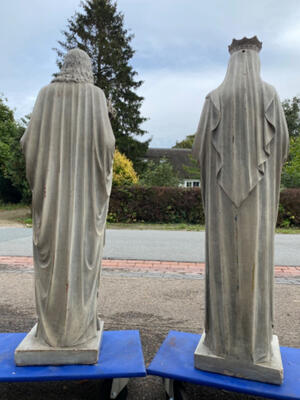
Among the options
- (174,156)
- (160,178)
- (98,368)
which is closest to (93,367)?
(98,368)

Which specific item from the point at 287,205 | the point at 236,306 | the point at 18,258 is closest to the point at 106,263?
the point at 18,258

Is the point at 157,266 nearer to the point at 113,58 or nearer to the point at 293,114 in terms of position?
the point at 113,58

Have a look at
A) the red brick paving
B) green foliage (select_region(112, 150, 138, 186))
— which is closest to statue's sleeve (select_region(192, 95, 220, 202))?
the red brick paving

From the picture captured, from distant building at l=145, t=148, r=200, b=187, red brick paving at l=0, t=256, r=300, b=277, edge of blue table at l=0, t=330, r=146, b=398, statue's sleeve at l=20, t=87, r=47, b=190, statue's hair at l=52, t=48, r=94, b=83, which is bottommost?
red brick paving at l=0, t=256, r=300, b=277

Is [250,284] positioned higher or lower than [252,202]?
lower

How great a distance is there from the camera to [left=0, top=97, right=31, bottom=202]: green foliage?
56.5ft

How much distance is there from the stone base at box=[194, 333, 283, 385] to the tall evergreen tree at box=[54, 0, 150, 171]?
22327 millimetres

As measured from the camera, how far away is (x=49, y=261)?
282 centimetres

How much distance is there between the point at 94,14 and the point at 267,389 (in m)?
26.7

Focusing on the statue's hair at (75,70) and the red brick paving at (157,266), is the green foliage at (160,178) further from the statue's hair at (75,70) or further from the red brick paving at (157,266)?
the statue's hair at (75,70)

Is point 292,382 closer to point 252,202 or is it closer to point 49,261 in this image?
point 252,202

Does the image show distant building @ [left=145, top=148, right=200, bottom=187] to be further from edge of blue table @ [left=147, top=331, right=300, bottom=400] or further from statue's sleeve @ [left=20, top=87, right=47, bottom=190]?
statue's sleeve @ [left=20, top=87, right=47, bottom=190]

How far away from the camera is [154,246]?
981 cm

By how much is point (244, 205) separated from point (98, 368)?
5.43ft
